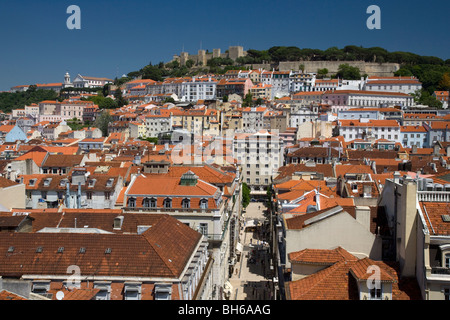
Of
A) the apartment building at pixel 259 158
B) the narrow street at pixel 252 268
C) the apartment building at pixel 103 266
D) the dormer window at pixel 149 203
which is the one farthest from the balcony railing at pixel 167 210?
the apartment building at pixel 259 158

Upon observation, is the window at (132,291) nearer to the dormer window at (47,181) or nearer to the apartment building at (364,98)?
the dormer window at (47,181)

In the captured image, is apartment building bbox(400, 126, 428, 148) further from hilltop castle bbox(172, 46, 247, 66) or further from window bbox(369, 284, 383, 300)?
hilltop castle bbox(172, 46, 247, 66)

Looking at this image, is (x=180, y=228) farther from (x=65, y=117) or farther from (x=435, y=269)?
(x=65, y=117)

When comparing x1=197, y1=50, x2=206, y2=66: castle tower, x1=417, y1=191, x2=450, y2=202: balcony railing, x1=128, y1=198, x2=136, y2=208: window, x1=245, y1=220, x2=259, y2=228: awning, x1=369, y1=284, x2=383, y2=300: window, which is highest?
x1=197, y1=50, x2=206, y2=66: castle tower

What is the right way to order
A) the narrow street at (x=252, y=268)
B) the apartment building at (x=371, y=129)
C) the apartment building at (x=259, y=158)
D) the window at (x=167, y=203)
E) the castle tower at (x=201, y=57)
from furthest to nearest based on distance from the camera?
1. the castle tower at (x=201, y=57)
2. the apartment building at (x=371, y=129)
3. the apartment building at (x=259, y=158)
4. the narrow street at (x=252, y=268)
5. the window at (x=167, y=203)

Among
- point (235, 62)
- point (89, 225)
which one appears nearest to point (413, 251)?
point (89, 225)

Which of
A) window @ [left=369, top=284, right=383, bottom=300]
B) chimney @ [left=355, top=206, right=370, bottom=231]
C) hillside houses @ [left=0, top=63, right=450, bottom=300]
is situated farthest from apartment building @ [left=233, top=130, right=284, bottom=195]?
window @ [left=369, top=284, right=383, bottom=300]

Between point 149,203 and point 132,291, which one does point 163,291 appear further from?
point 149,203

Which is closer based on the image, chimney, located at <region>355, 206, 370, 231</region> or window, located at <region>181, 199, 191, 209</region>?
chimney, located at <region>355, 206, 370, 231</region>

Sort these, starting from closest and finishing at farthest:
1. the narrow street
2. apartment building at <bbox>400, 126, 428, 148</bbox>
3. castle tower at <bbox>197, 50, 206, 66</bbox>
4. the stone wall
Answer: the narrow street < apartment building at <bbox>400, 126, 428, 148</bbox> < the stone wall < castle tower at <bbox>197, 50, 206, 66</bbox>
